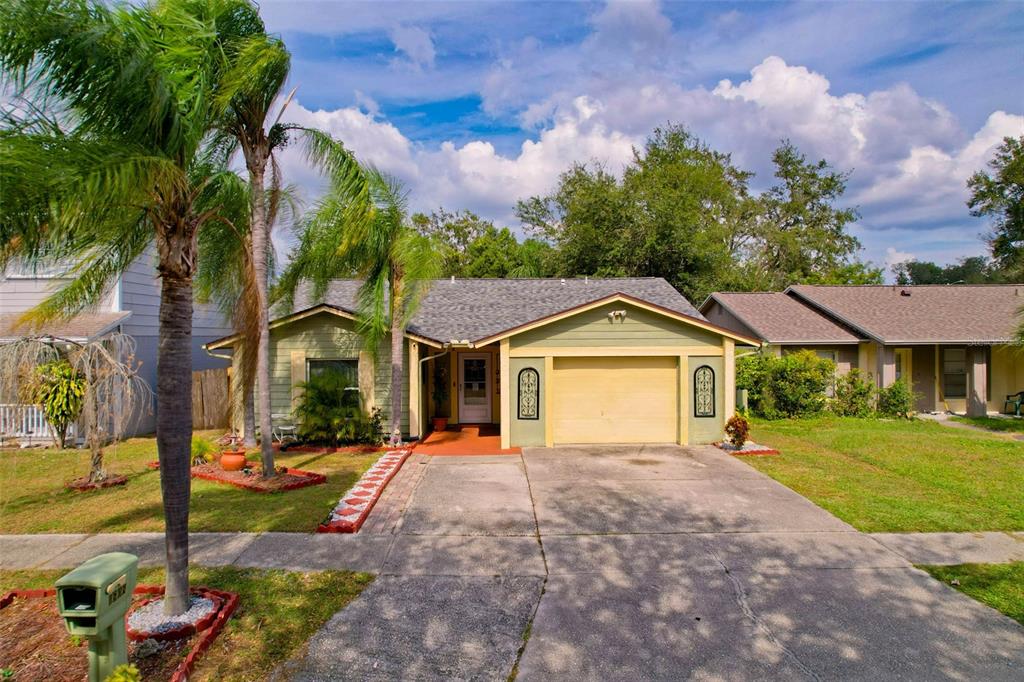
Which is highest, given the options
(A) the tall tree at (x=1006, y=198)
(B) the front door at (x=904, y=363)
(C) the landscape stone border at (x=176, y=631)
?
(A) the tall tree at (x=1006, y=198)

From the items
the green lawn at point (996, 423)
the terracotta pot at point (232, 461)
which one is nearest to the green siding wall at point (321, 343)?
the terracotta pot at point (232, 461)

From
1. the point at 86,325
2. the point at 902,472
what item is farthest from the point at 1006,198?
the point at 86,325

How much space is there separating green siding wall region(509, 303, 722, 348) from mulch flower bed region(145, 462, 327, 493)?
236 inches

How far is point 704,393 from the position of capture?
42.3 feet

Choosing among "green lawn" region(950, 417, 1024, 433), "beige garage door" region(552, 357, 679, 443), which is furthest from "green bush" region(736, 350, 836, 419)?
"beige garage door" region(552, 357, 679, 443)

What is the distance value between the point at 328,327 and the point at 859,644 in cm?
1152

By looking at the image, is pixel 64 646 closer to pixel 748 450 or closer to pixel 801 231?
pixel 748 450

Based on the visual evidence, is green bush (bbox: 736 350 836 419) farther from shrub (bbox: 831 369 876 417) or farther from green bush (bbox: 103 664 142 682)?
green bush (bbox: 103 664 142 682)

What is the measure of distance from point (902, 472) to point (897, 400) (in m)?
7.84

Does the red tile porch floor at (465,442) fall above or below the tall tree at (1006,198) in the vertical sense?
below

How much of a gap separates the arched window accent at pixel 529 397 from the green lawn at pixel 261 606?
6.99m

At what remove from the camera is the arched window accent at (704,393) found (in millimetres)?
12875

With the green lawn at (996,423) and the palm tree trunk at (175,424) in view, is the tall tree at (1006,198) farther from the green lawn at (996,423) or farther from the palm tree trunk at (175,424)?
the palm tree trunk at (175,424)

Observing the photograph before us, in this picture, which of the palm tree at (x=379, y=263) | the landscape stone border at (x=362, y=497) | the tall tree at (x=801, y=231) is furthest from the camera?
the tall tree at (x=801, y=231)
